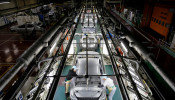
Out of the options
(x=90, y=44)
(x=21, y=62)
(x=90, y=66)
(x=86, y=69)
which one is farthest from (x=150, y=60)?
(x=90, y=44)

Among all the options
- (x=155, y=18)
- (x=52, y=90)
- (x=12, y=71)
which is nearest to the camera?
(x=12, y=71)

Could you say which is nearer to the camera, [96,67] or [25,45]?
[96,67]

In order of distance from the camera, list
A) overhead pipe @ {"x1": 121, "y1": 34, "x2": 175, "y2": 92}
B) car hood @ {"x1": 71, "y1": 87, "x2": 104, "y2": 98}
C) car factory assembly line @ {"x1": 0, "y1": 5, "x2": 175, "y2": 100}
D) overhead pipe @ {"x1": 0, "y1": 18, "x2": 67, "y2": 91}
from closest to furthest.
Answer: overhead pipe @ {"x1": 0, "y1": 18, "x2": 67, "y2": 91} → overhead pipe @ {"x1": 121, "y1": 34, "x2": 175, "y2": 92} → car factory assembly line @ {"x1": 0, "y1": 5, "x2": 175, "y2": 100} → car hood @ {"x1": 71, "y1": 87, "x2": 104, "y2": 98}

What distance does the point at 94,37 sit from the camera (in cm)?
897

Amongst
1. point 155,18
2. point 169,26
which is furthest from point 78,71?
point 155,18

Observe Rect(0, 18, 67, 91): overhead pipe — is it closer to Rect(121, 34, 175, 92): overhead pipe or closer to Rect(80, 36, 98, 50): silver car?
Rect(121, 34, 175, 92): overhead pipe

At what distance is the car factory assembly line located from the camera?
1.65 metres

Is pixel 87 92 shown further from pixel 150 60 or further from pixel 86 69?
pixel 150 60

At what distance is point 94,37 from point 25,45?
226 inches

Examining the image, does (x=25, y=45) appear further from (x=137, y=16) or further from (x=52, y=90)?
(x=137, y=16)

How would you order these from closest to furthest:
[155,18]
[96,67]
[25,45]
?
[96,67] < [25,45] < [155,18]

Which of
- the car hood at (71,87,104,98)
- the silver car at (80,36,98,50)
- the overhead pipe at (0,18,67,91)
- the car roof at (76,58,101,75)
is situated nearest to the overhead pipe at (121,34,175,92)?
the overhead pipe at (0,18,67,91)

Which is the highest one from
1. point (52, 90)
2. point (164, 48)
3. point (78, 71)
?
point (52, 90)

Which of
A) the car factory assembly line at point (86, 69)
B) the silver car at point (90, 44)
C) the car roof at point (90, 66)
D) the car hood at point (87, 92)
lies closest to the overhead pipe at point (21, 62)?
the car factory assembly line at point (86, 69)
